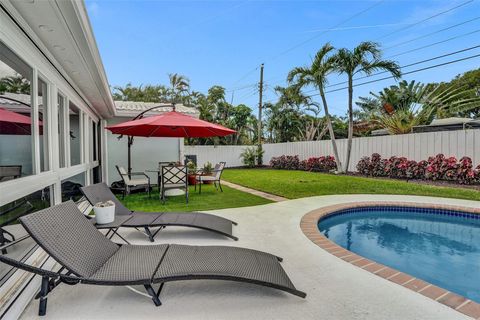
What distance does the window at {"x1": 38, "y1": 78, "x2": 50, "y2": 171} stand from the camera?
3612 millimetres

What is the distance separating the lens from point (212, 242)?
13.5 ft

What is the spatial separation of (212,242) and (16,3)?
11.5 ft

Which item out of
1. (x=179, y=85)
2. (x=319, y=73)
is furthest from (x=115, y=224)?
(x=179, y=85)

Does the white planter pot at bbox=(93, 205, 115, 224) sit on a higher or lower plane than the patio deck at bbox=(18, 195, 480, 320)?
higher

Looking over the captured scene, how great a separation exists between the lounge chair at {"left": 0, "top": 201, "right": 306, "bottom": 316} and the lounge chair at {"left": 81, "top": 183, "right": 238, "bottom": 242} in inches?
42.4

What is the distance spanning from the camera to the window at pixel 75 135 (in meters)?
5.75

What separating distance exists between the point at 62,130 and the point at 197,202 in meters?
3.56

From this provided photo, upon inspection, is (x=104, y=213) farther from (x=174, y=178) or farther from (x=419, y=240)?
(x=419, y=240)

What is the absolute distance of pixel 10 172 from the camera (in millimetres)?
2955

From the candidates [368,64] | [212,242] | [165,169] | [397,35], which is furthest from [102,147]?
[397,35]

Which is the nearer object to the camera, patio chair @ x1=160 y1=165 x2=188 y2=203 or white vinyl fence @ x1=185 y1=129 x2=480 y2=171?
patio chair @ x1=160 y1=165 x2=188 y2=203

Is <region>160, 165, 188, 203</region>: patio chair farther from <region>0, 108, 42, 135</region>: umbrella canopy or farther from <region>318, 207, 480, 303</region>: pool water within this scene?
<region>0, 108, 42, 135</region>: umbrella canopy

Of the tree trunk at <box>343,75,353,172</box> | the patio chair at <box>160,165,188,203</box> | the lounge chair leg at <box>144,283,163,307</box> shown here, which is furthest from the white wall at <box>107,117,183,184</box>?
the lounge chair leg at <box>144,283,163,307</box>

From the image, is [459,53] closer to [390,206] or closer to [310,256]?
[390,206]
